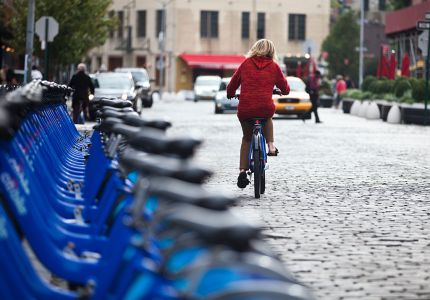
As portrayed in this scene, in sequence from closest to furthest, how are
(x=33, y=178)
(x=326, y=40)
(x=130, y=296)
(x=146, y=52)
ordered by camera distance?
(x=130, y=296), (x=33, y=178), (x=326, y=40), (x=146, y=52)

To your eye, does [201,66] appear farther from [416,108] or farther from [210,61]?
[416,108]

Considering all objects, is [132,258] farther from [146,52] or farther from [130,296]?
[146,52]

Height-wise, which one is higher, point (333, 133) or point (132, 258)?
point (132, 258)

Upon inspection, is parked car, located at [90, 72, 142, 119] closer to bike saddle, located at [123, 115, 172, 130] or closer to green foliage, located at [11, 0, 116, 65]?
green foliage, located at [11, 0, 116, 65]

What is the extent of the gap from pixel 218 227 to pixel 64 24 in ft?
152

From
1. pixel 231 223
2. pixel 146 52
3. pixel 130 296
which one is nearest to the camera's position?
pixel 231 223

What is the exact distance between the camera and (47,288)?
16.9 feet

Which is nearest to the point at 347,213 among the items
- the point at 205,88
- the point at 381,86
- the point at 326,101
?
the point at 381,86

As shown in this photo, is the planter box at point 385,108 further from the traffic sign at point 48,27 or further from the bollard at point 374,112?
the traffic sign at point 48,27

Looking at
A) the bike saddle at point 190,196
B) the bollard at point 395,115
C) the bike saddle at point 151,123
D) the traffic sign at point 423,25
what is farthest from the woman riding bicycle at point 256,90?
the bollard at point 395,115

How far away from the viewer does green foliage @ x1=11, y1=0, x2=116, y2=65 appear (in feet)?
160

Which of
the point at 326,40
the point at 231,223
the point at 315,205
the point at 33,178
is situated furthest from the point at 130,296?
the point at 326,40

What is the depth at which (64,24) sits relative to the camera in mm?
48969

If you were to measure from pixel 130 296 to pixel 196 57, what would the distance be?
320 feet
